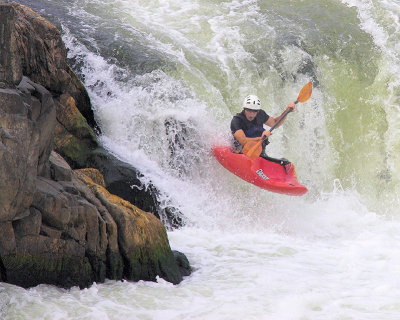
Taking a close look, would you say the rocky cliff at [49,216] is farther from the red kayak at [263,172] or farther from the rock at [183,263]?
the red kayak at [263,172]

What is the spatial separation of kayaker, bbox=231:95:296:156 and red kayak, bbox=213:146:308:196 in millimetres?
201

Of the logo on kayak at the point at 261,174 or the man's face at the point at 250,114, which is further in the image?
the man's face at the point at 250,114

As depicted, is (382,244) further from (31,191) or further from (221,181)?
(31,191)

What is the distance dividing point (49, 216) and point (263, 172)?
13.8 ft

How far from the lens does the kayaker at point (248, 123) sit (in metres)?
8.36

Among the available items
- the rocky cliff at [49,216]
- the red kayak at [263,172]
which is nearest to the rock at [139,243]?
the rocky cliff at [49,216]

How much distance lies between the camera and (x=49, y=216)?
15.3 ft

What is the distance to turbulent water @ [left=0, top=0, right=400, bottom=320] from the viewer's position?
16.2 feet

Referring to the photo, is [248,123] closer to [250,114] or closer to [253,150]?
[250,114]

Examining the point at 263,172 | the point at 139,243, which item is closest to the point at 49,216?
the point at 139,243

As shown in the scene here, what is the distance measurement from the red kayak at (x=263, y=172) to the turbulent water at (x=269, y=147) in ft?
0.88

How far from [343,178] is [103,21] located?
17.5ft

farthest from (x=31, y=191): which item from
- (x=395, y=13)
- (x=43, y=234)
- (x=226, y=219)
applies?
(x=395, y=13)

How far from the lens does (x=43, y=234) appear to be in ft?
15.1
